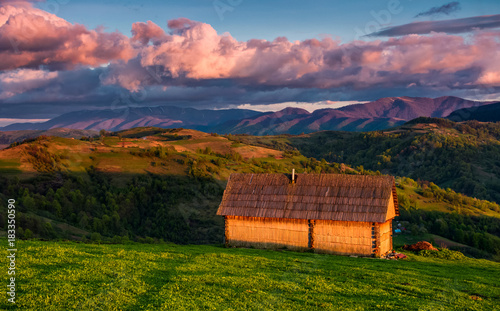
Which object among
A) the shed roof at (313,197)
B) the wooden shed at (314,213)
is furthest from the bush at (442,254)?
the shed roof at (313,197)

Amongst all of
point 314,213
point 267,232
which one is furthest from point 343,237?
point 267,232

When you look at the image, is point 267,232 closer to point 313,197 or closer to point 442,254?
point 313,197

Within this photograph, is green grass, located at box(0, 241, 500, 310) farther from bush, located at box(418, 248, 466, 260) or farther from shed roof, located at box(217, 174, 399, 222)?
bush, located at box(418, 248, 466, 260)

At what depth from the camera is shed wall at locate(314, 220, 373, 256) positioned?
3178 cm

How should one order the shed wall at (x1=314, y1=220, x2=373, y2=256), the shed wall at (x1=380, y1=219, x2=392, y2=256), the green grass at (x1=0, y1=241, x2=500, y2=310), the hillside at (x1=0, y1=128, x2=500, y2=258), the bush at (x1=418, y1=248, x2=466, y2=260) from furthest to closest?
1. the hillside at (x1=0, y1=128, x2=500, y2=258)
2. the bush at (x1=418, y1=248, x2=466, y2=260)
3. the shed wall at (x1=380, y1=219, x2=392, y2=256)
4. the shed wall at (x1=314, y1=220, x2=373, y2=256)
5. the green grass at (x1=0, y1=241, x2=500, y2=310)

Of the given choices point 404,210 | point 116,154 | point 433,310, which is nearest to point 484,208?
point 404,210

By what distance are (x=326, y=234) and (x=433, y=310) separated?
1824 cm

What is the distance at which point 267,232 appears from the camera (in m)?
Answer: 34.5

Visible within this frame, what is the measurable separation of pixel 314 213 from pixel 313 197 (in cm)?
160

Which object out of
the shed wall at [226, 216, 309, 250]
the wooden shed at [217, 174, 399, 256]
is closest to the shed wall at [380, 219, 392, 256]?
the wooden shed at [217, 174, 399, 256]

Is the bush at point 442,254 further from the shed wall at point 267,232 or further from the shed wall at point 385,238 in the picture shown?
the shed wall at point 267,232

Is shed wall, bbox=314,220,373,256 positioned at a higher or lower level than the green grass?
lower

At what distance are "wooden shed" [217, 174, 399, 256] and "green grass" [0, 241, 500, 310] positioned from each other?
8.72m

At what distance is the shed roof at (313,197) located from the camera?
105 ft
